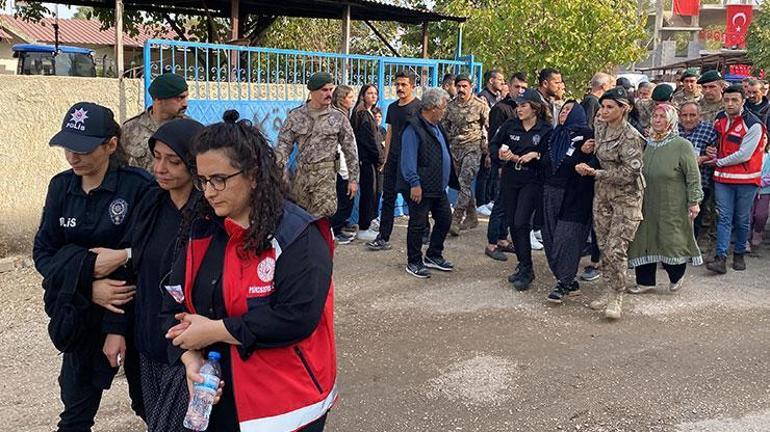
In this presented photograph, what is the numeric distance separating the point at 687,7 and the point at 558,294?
41.1m

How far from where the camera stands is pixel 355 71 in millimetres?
8930

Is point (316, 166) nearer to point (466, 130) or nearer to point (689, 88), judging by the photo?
point (466, 130)

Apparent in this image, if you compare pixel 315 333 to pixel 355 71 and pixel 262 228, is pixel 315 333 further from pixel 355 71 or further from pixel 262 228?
pixel 355 71

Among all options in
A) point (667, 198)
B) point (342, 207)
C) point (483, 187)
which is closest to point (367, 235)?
point (342, 207)

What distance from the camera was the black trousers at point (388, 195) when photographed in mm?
7070

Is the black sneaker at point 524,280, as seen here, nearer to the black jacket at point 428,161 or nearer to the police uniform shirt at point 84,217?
the black jacket at point 428,161

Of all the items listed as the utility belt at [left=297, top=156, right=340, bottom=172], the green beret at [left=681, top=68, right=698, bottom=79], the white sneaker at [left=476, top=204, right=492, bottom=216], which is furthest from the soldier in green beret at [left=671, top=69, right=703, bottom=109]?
the utility belt at [left=297, top=156, right=340, bottom=172]

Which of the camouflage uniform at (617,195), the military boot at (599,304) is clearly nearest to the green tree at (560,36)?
the camouflage uniform at (617,195)

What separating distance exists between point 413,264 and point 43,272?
418 cm

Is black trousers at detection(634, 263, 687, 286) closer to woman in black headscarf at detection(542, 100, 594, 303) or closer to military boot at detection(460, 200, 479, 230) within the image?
woman in black headscarf at detection(542, 100, 594, 303)

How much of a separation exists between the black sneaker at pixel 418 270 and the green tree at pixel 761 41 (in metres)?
21.5

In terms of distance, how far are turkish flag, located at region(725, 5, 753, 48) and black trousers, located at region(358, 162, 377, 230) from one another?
34.0 metres

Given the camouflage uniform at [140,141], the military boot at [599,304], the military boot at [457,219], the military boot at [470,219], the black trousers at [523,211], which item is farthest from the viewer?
the military boot at [470,219]

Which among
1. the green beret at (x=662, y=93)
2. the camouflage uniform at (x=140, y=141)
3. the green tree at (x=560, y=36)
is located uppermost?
the green tree at (x=560, y=36)
